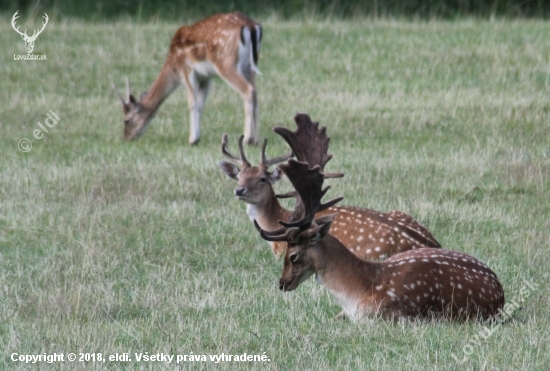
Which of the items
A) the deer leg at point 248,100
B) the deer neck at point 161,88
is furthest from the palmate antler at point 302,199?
the deer neck at point 161,88

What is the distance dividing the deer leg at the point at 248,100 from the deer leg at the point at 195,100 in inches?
18.4

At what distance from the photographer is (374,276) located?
627cm

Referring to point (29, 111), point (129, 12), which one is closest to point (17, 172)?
point (29, 111)

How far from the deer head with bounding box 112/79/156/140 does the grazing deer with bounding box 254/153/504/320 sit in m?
7.28

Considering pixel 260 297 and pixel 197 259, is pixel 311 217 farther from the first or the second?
pixel 197 259

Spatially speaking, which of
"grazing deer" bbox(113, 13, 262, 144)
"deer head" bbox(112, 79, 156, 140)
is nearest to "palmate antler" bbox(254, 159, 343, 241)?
"grazing deer" bbox(113, 13, 262, 144)

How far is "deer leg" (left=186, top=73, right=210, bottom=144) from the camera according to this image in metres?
13.0

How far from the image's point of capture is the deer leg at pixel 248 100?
12852 mm

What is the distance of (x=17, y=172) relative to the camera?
11023 mm

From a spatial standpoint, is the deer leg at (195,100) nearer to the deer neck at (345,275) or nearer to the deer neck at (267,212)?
the deer neck at (267,212)

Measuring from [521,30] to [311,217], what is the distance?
13092mm

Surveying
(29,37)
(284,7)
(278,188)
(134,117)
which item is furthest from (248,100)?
(284,7)

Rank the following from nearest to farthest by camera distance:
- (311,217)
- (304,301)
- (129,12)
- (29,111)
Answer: (311,217) → (304,301) → (29,111) → (129,12)

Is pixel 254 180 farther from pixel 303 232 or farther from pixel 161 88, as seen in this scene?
pixel 161 88
